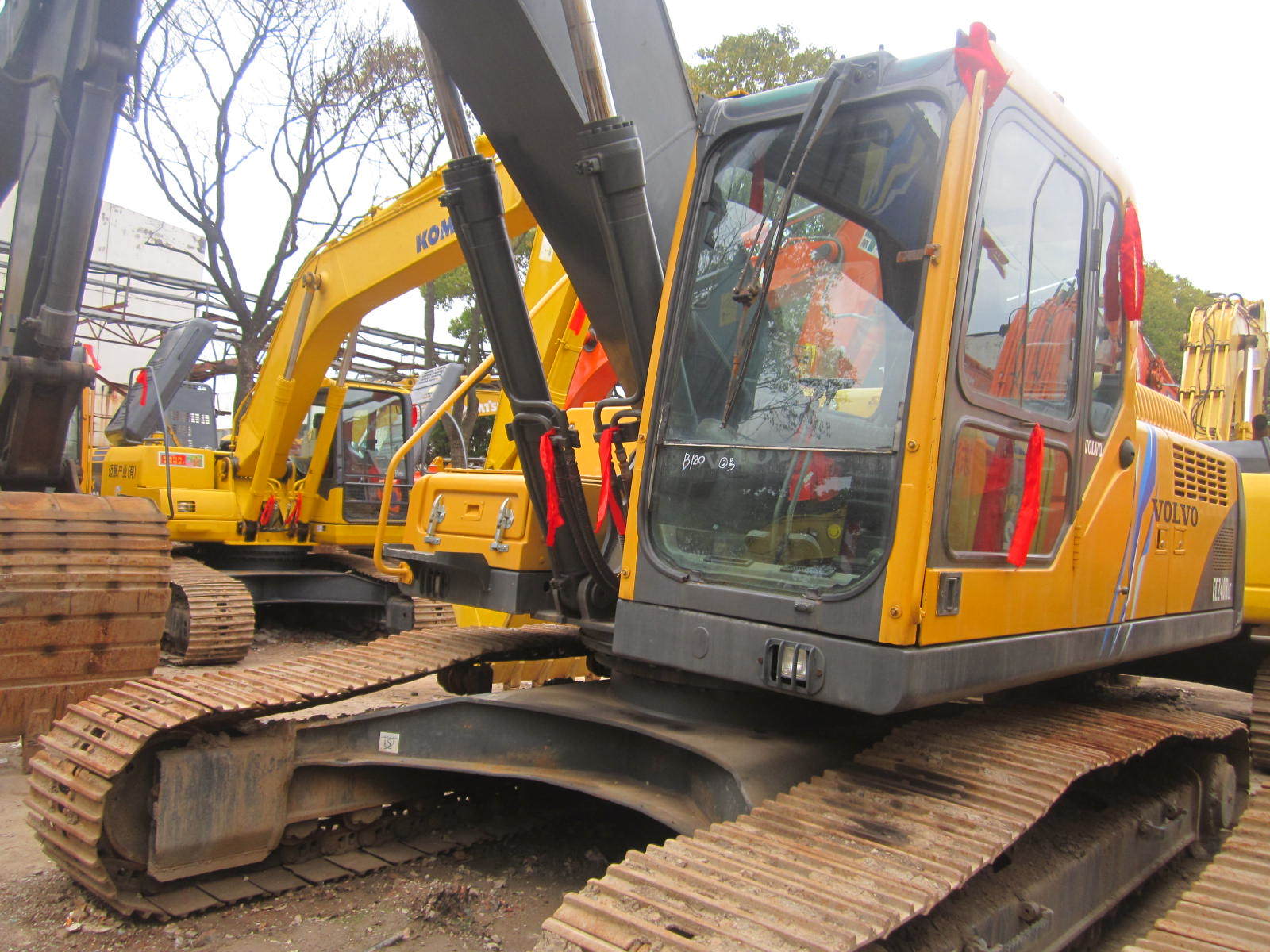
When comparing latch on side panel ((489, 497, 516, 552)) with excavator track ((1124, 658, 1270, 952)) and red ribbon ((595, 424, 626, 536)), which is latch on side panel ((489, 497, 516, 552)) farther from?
excavator track ((1124, 658, 1270, 952))

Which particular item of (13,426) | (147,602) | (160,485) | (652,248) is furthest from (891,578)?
(160,485)

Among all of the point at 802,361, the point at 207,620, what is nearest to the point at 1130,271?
the point at 802,361

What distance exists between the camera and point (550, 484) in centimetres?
355

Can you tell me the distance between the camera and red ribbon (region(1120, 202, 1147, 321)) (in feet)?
11.7

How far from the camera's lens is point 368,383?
35.4ft

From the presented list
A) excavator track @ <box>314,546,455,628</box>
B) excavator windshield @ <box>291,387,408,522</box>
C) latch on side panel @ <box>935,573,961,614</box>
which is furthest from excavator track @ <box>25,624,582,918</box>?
excavator windshield @ <box>291,387,408,522</box>

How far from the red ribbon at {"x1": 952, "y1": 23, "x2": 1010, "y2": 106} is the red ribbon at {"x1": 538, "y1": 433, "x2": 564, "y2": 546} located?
1657 millimetres

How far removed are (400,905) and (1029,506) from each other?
2.36m

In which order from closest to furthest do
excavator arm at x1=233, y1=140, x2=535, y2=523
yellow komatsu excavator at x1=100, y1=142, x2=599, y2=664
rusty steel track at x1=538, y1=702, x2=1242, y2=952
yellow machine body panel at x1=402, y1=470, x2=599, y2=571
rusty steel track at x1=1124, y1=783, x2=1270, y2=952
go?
rusty steel track at x1=538, y1=702, x2=1242, y2=952, rusty steel track at x1=1124, y1=783, x2=1270, y2=952, yellow machine body panel at x1=402, y1=470, x2=599, y2=571, excavator arm at x1=233, y1=140, x2=535, y2=523, yellow komatsu excavator at x1=100, y1=142, x2=599, y2=664

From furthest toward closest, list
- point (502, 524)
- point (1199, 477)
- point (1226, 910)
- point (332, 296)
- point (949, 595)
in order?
point (332, 296), point (1199, 477), point (502, 524), point (949, 595), point (1226, 910)

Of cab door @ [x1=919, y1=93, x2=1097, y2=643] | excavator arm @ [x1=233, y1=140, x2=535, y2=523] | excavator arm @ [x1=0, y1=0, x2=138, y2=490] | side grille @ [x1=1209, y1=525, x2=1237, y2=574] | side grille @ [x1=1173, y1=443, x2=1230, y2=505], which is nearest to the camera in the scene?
cab door @ [x1=919, y1=93, x2=1097, y2=643]

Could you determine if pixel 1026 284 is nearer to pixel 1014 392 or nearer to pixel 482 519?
pixel 1014 392

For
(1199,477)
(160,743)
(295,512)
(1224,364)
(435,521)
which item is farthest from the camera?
(1224,364)

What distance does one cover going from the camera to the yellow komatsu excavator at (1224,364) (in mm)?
10242
